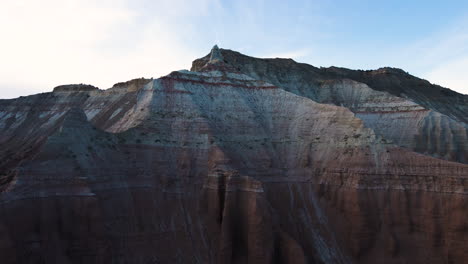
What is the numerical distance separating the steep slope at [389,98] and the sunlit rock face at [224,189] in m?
14.0

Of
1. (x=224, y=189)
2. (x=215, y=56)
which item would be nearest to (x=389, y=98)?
(x=215, y=56)

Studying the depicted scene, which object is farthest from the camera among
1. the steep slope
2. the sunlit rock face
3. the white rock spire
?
the steep slope

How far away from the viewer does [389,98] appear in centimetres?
5316

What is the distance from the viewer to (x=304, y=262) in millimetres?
29641

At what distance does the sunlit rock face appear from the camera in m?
25.7

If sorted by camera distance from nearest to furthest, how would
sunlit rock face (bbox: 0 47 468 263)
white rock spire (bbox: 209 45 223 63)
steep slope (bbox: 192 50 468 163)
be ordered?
1. sunlit rock face (bbox: 0 47 468 263)
2. white rock spire (bbox: 209 45 223 63)
3. steep slope (bbox: 192 50 468 163)

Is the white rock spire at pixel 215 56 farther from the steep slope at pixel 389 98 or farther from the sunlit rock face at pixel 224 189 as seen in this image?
the steep slope at pixel 389 98

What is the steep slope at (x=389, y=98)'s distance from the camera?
159ft

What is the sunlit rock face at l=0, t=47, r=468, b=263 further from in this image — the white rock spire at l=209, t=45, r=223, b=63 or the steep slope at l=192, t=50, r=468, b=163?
the steep slope at l=192, t=50, r=468, b=163

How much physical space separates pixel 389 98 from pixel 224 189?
31.4 meters

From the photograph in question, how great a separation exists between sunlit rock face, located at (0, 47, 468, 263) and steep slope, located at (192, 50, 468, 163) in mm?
13979

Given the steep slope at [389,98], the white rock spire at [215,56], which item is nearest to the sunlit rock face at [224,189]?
the white rock spire at [215,56]

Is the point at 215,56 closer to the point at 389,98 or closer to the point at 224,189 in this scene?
the point at 224,189

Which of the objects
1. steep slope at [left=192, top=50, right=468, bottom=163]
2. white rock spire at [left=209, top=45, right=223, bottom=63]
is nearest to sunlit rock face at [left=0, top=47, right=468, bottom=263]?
white rock spire at [left=209, top=45, right=223, bottom=63]
